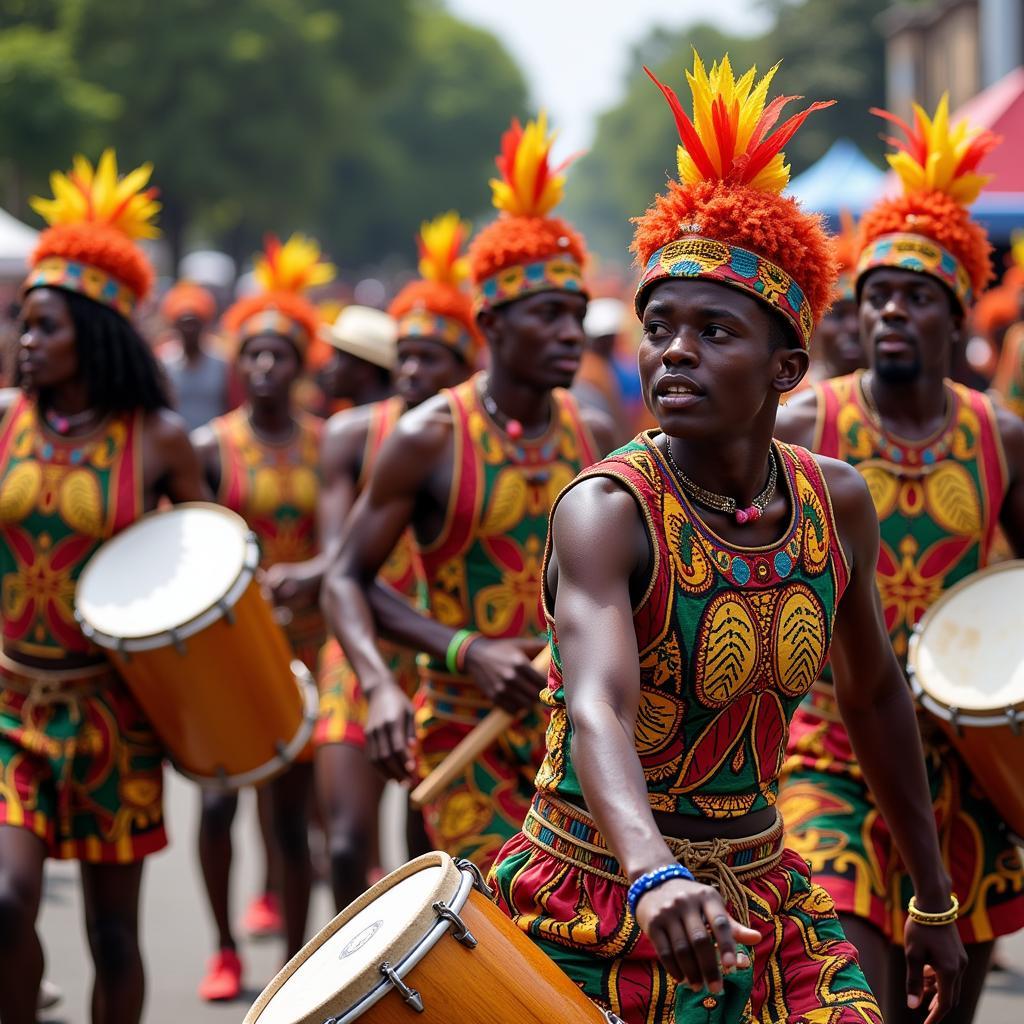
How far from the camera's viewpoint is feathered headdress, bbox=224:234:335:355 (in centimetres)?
900

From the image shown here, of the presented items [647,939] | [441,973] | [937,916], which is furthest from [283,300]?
[441,973]

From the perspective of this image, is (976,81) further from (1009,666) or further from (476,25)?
(476,25)

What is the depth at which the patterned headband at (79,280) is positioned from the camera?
20.1 feet

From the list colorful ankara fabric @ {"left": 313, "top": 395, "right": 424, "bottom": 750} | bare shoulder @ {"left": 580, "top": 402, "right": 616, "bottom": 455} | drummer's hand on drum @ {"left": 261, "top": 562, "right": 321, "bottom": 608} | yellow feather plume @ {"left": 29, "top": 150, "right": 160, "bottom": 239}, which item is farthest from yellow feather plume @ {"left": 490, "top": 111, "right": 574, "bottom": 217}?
drummer's hand on drum @ {"left": 261, "top": 562, "right": 321, "bottom": 608}

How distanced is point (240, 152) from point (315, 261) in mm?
45474

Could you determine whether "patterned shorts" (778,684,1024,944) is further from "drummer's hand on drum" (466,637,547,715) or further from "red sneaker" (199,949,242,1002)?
"red sneaker" (199,949,242,1002)

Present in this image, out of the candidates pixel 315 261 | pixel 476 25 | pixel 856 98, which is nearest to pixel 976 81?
pixel 856 98

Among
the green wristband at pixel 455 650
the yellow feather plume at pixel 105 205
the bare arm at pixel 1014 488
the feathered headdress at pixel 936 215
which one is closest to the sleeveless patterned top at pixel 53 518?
the yellow feather plume at pixel 105 205

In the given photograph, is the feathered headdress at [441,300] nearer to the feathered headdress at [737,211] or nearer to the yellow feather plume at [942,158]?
the yellow feather plume at [942,158]

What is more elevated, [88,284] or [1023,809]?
[88,284]

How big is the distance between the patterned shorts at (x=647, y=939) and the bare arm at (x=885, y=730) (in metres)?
0.45

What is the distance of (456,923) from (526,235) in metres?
3.26

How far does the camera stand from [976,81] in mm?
40031

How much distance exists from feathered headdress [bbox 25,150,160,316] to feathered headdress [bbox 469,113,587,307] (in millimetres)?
1086
